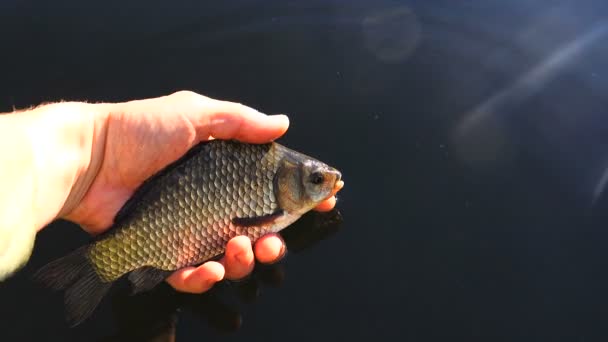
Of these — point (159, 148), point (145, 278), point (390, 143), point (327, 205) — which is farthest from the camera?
point (390, 143)

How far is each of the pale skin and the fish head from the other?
0.16m

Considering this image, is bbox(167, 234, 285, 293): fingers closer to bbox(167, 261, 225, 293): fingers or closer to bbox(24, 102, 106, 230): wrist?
bbox(167, 261, 225, 293): fingers

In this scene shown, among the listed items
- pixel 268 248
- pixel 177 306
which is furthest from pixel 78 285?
pixel 268 248

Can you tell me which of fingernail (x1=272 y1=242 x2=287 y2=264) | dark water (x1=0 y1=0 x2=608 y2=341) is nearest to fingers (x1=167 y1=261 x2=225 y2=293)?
dark water (x1=0 y1=0 x2=608 y2=341)

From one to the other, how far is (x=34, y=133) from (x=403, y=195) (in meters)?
1.79

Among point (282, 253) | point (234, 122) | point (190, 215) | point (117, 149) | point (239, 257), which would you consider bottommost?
point (282, 253)

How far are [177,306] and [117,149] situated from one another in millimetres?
781

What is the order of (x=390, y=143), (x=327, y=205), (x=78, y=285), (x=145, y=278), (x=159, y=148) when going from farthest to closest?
(x=390, y=143) → (x=327, y=205) → (x=159, y=148) → (x=145, y=278) → (x=78, y=285)

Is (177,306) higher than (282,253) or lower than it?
lower

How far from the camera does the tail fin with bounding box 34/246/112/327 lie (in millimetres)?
2455

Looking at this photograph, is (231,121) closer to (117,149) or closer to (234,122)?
(234,122)

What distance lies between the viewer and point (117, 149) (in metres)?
2.78

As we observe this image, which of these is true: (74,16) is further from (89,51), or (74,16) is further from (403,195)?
(403,195)

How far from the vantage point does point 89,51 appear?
3801 mm
